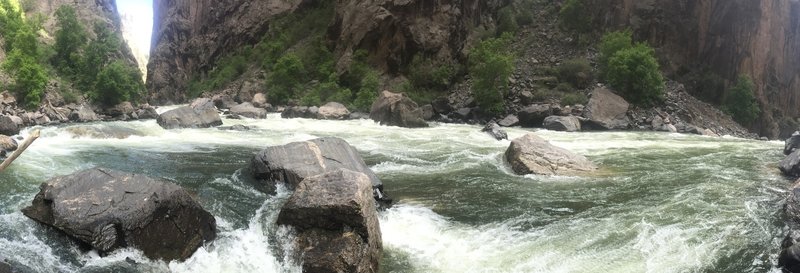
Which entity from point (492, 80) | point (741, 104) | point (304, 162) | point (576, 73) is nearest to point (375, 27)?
point (492, 80)

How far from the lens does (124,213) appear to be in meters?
8.57

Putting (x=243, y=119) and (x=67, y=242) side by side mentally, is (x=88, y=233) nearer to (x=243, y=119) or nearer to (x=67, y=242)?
(x=67, y=242)

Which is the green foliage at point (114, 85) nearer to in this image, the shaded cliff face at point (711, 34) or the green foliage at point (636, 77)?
the green foliage at point (636, 77)

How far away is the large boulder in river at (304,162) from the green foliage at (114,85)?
75.3 ft

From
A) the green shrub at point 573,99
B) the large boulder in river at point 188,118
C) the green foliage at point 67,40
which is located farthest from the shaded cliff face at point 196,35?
the large boulder in river at point 188,118

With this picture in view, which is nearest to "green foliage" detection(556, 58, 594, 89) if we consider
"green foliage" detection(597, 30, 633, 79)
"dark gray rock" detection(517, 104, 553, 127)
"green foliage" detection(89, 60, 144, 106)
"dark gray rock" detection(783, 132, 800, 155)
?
"green foliage" detection(597, 30, 633, 79)

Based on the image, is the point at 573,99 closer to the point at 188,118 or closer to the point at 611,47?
the point at 611,47

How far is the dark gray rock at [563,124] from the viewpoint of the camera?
2984cm

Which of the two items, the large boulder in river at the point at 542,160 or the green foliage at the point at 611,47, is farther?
the green foliage at the point at 611,47

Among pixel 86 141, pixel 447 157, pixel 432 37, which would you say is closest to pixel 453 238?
pixel 447 157

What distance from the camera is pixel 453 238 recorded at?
10.2 m

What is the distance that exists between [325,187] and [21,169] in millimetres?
8731

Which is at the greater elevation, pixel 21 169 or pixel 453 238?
pixel 21 169

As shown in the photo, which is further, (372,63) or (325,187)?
Answer: (372,63)
